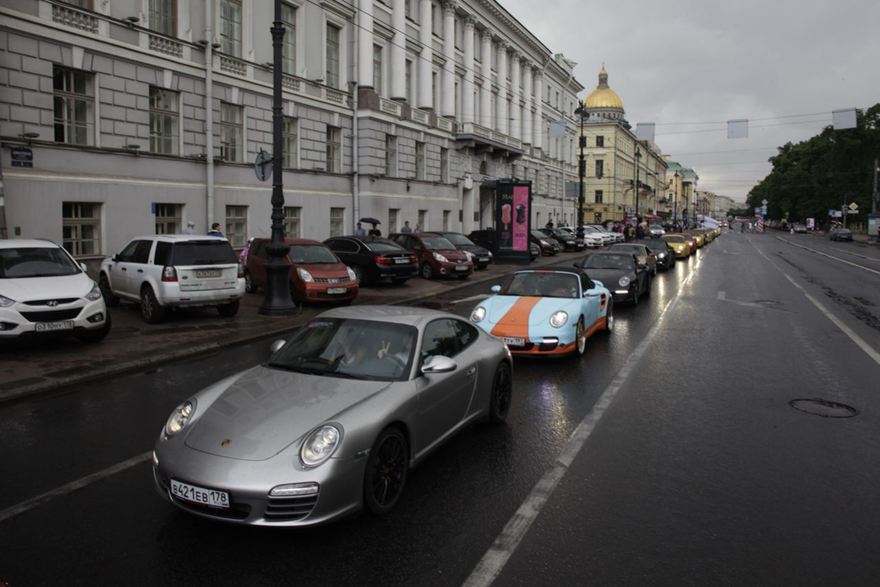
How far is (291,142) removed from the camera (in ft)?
87.7

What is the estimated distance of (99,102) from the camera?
720 inches

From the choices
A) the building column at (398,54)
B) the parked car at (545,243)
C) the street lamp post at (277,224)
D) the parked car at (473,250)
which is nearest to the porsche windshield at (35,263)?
the street lamp post at (277,224)

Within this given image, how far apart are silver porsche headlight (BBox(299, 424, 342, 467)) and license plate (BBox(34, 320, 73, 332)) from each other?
23.8ft

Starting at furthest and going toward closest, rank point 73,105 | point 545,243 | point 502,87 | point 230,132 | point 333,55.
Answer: point 502,87 < point 545,243 < point 333,55 < point 230,132 < point 73,105

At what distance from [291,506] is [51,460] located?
116 inches

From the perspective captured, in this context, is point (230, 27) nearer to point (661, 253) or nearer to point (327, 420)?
point (661, 253)

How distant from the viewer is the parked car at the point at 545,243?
125ft

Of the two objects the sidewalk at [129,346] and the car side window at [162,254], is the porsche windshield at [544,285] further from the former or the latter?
the car side window at [162,254]

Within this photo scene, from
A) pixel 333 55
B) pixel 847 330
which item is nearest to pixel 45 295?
pixel 847 330

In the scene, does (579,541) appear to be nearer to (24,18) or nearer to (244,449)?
(244,449)

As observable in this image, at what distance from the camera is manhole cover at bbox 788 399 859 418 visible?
23.9 feet

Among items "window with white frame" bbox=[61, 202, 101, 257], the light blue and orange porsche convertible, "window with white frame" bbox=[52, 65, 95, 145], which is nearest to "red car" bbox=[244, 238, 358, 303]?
"window with white frame" bbox=[61, 202, 101, 257]

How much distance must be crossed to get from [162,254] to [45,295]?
10.2ft

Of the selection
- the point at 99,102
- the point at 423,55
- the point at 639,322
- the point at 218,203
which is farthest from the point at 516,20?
the point at 639,322
